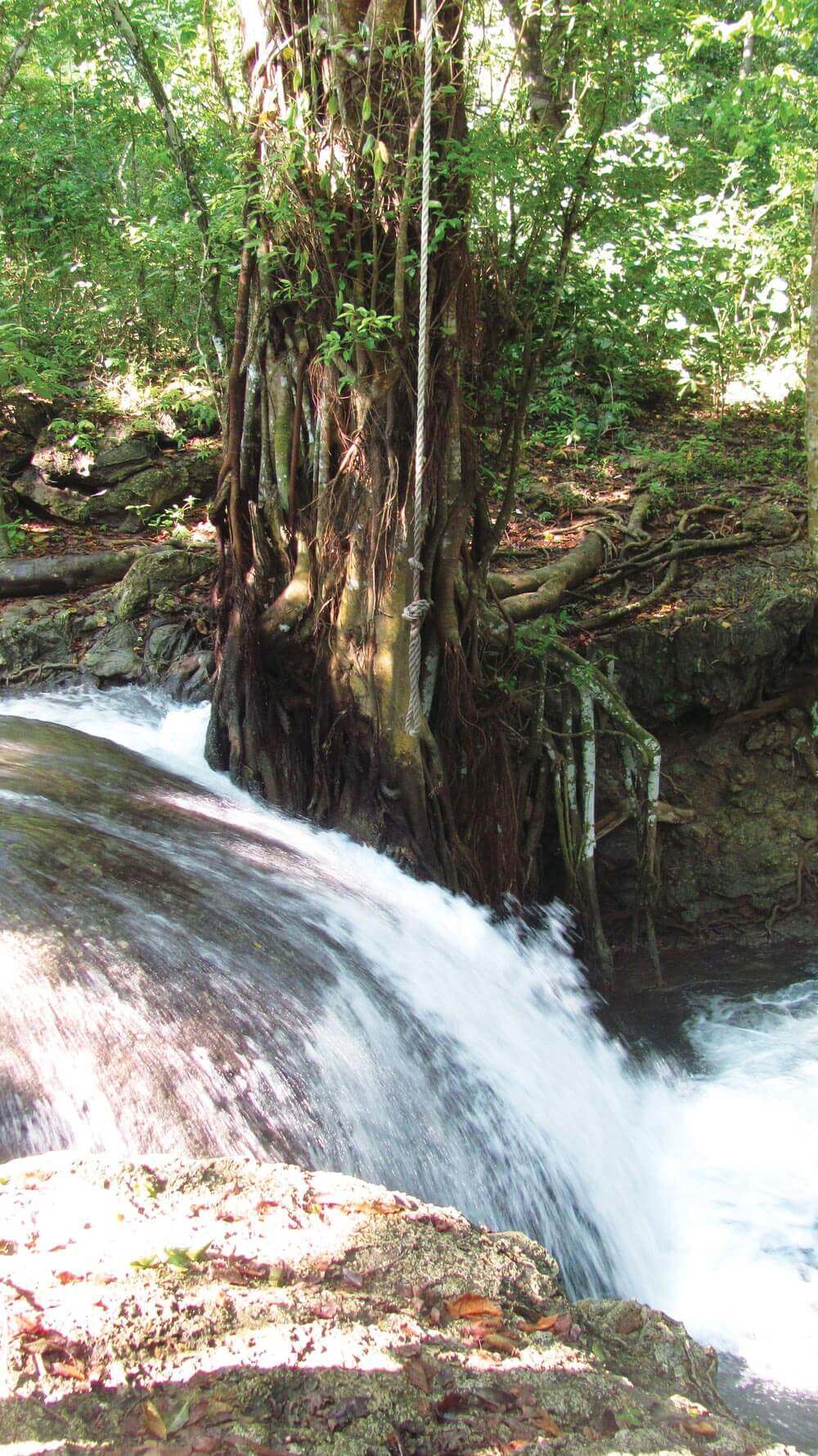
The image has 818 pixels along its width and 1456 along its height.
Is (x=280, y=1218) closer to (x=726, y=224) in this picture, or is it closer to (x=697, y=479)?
(x=697, y=479)

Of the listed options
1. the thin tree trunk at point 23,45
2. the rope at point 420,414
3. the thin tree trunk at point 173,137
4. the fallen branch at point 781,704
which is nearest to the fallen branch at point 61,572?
the thin tree trunk at point 173,137

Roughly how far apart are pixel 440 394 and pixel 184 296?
3.60m

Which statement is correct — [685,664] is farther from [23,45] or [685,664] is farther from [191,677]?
[23,45]

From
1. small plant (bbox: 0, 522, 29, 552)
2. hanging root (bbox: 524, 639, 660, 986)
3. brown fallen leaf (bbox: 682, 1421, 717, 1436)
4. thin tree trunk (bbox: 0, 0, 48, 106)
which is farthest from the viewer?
thin tree trunk (bbox: 0, 0, 48, 106)

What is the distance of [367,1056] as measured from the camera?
296 centimetres

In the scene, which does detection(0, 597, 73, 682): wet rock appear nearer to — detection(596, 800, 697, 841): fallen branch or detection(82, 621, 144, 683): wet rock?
A: detection(82, 621, 144, 683): wet rock

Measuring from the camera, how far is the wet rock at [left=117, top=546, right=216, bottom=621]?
6.07 meters

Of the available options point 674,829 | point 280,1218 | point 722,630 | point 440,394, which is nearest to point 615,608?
point 722,630

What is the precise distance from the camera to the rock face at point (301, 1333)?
1512mm

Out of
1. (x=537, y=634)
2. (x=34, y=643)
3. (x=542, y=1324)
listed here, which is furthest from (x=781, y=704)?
(x=542, y=1324)

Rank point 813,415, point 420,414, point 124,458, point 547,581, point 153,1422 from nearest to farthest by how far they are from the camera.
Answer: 1. point 153,1422
2. point 420,414
3. point 547,581
4. point 813,415
5. point 124,458

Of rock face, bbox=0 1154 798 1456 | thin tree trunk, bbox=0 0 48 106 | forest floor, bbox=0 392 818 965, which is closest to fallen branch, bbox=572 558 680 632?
forest floor, bbox=0 392 818 965

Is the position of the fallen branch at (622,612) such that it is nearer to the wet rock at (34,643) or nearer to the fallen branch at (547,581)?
the fallen branch at (547,581)

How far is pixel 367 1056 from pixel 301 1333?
128 centimetres
